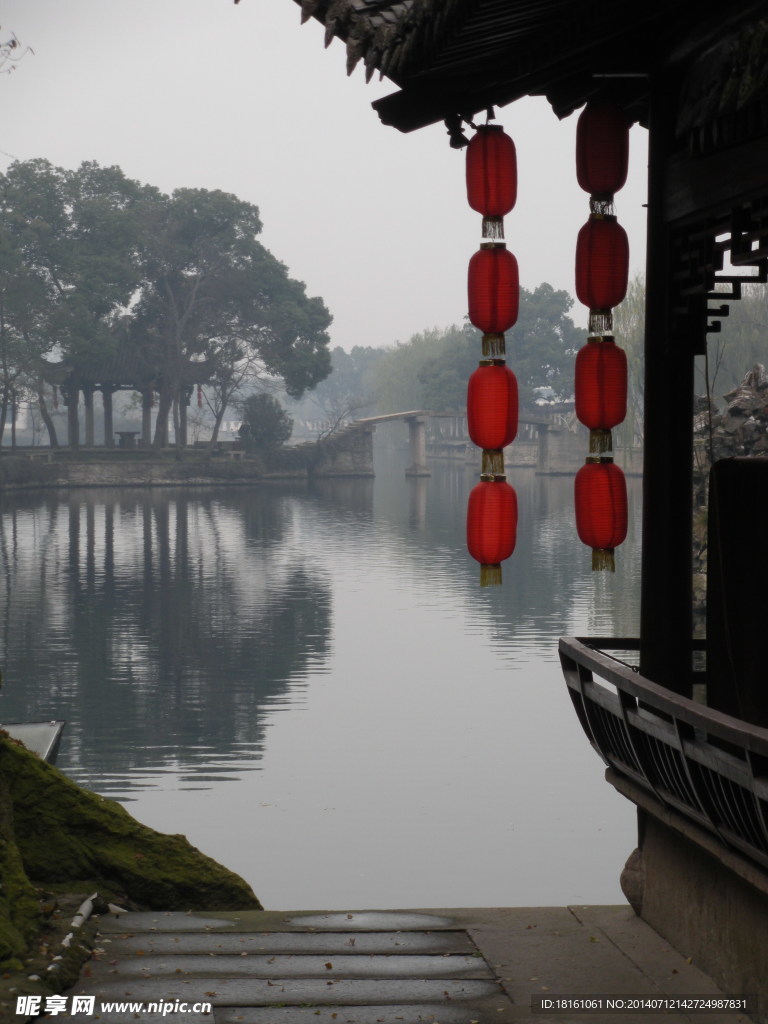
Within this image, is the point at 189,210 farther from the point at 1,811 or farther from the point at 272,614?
the point at 1,811

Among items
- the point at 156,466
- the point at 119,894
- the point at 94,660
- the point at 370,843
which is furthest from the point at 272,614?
the point at 156,466

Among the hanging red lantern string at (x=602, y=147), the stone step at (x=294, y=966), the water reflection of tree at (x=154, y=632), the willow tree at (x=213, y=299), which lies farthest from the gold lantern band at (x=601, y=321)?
the willow tree at (x=213, y=299)

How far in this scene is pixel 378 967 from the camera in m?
4.30

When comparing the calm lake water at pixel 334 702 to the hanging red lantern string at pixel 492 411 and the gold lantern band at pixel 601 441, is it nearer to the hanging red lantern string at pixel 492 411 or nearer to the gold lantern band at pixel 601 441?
the hanging red lantern string at pixel 492 411

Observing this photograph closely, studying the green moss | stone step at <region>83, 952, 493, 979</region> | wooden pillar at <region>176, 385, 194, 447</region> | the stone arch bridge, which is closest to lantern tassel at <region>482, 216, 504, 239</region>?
stone step at <region>83, 952, 493, 979</region>

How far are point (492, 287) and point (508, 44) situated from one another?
3.79 ft

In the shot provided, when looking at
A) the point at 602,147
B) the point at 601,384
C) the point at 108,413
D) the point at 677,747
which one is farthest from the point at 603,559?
the point at 108,413

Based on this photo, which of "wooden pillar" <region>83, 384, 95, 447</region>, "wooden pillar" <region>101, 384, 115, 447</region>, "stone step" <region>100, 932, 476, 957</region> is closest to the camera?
"stone step" <region>100, 932, 476, 957</region>

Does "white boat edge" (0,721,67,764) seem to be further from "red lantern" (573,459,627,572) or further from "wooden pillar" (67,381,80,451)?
"wooden pillar" (67,381,80,451)

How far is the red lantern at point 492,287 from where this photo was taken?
579 cm

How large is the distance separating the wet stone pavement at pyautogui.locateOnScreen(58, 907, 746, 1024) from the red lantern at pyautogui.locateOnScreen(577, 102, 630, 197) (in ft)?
9.06

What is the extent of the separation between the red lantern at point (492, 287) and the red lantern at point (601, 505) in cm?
72

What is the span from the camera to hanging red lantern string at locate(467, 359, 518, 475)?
231 inches

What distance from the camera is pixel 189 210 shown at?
52750mm
